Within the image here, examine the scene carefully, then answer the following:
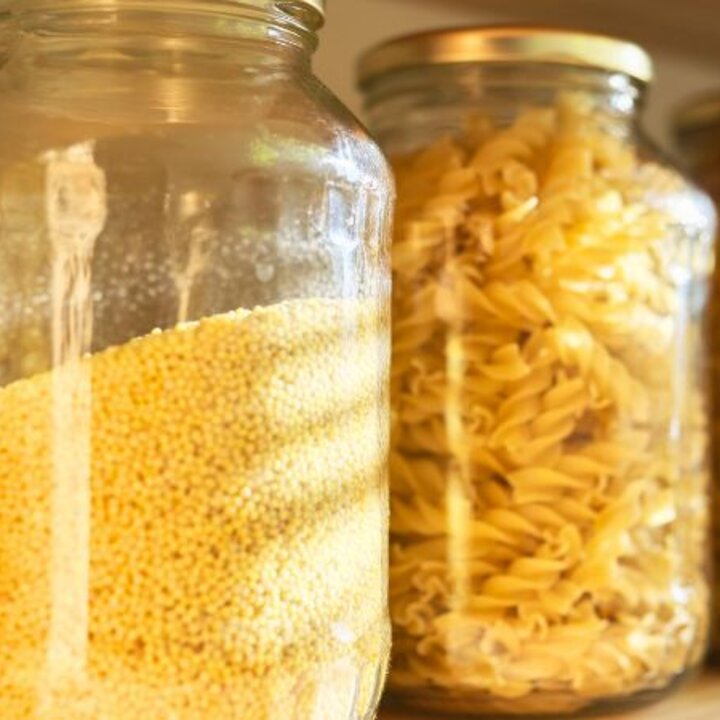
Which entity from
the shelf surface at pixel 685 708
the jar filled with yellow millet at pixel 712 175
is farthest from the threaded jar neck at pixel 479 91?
the shelf surface at pixel 685 708

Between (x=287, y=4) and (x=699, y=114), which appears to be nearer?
(x=287, y=4)

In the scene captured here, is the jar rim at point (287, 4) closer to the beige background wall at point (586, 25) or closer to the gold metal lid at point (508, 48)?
the gold metal lid at point (508, 48)

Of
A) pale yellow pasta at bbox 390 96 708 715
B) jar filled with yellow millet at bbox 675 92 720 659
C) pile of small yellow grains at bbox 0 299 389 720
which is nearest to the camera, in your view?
pile of small yellow grains at bbox 0 299 389 720

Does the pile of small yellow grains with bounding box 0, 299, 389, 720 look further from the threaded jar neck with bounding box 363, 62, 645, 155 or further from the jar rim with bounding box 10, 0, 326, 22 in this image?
the threaded jar neck with bounding box 363, 62, 645, 155

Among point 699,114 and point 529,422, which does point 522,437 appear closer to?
point 529,422

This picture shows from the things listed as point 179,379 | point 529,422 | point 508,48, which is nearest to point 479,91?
point 508,48

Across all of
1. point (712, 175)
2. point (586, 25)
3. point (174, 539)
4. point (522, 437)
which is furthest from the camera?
point (586, 25)

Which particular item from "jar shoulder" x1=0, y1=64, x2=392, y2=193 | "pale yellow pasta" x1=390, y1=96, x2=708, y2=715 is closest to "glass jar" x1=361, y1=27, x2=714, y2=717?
"pale yellow pasta" x1=390, y1=96, x2=708, y2=715
